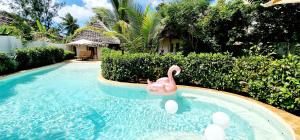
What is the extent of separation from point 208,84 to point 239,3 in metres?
8.97

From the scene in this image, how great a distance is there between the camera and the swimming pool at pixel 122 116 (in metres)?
5.67

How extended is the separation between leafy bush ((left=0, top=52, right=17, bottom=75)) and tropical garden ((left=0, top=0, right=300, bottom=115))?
67 mm

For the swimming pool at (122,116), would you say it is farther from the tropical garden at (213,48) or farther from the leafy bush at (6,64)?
the leafy bush at (6,64)

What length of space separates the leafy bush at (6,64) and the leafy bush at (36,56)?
1066 millimetres

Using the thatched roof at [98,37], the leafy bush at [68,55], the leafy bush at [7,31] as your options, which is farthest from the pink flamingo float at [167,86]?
the leafy bush at [68,55]

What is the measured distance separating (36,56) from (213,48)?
15.1 m

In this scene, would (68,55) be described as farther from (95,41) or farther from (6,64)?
(6,64)

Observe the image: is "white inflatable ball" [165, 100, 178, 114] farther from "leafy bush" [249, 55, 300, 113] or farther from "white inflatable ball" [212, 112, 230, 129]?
"leafy bush" [249, 55, 300, 113]

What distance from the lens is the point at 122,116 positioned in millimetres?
7113

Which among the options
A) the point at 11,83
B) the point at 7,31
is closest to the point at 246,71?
the point at 11,83

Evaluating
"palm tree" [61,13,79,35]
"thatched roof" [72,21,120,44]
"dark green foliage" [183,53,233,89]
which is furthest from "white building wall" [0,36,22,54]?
"palm tree" [61,13,79,35]

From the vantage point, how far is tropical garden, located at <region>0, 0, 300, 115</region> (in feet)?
22.5

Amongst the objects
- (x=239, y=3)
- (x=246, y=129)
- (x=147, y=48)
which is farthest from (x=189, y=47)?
(x=246, y=129)

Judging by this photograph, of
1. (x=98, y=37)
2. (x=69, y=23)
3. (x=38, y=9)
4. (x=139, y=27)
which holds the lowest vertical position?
(x=139, y=27)
